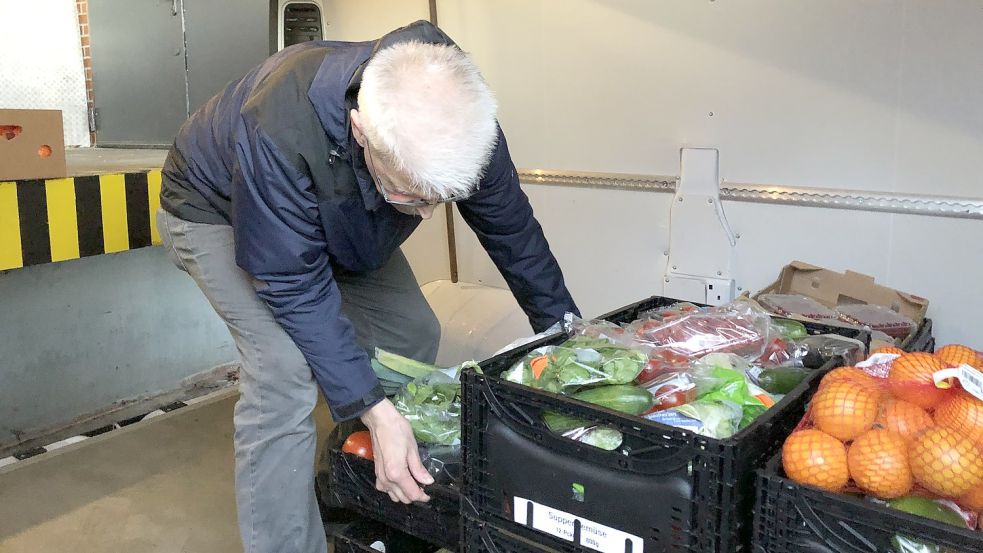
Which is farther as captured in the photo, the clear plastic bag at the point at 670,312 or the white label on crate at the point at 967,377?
the clear plastic bag at the point at 670,312

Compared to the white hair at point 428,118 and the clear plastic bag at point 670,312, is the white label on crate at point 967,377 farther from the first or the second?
the white hair at point 428,118

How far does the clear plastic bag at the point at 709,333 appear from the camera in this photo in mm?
1466

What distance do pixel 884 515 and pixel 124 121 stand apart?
469 centimetres

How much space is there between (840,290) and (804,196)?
328mm

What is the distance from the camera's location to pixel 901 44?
2.34 m

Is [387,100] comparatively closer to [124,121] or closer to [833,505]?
[833,505]

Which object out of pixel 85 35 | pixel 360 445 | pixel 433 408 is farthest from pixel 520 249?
pixel 85 35

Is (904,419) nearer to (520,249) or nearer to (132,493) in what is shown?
(520,249)

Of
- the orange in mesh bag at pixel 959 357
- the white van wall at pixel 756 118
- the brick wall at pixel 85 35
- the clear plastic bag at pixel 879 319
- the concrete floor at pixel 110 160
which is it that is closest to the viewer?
the orange in mesh bag at pixel 959 357

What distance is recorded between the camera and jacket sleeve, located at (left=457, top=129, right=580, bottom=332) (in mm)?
1887

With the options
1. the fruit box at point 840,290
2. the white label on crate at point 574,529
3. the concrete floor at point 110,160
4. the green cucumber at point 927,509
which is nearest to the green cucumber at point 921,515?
the green cucumber at point 927,509

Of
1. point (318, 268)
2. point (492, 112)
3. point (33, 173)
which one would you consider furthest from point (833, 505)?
point (33, 173)

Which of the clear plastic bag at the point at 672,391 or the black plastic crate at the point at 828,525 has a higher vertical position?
the clear plastic bag at the point at 672,391

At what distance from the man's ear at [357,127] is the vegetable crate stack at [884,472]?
0.88 meters
